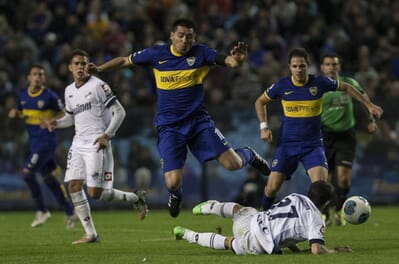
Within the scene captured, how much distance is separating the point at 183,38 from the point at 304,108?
2.18m

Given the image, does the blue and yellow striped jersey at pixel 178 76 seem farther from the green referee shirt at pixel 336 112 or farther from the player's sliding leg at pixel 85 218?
the green referee shirt at pixel 336 112

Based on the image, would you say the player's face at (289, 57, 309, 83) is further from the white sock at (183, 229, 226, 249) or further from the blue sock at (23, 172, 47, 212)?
the blue sock at (23, 172, 47, 212)

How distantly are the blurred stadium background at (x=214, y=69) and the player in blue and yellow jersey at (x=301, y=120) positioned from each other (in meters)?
7.09

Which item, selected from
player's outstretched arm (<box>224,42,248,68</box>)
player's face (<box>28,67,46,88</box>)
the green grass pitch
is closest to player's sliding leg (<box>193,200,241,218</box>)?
the green grass pitch

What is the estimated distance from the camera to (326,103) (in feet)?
55.5

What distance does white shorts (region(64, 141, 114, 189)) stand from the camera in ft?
46.8

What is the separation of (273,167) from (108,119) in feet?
7.65

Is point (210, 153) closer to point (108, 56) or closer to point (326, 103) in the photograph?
point (326, 103)

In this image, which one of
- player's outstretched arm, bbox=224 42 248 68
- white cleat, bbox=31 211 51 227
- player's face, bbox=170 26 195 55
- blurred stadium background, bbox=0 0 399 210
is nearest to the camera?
player's outstretched arm, bbox=224 42 248 68

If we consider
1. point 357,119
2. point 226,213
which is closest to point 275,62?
point 357,119

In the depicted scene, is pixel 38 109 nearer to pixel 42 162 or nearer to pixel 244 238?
pixel 42 162

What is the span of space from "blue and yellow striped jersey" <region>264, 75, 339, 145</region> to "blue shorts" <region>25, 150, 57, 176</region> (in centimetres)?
555

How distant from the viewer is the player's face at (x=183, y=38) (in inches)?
514

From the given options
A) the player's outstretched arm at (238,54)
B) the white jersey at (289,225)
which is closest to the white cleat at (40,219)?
the player's outstretched arm at (238,54)
